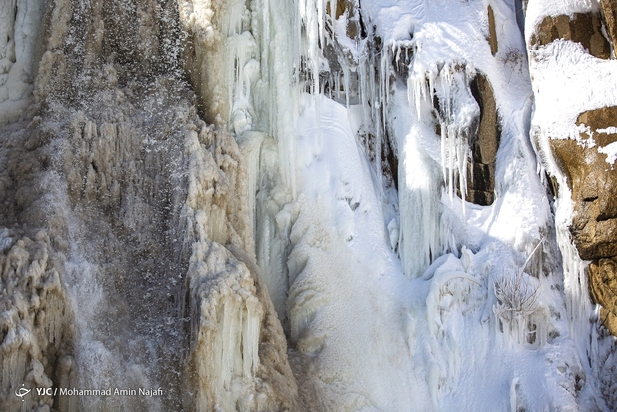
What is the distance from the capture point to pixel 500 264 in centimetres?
1294

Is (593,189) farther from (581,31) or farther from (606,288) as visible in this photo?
(581,31)

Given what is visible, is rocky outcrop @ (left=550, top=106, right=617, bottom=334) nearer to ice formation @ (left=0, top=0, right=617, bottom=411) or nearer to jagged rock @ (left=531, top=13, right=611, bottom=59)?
ice formation @ (left=0, top=0, right=617, bottom=411)

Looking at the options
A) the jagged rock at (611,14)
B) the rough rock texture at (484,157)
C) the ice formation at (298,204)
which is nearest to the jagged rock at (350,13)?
the ice formation at (298,204)

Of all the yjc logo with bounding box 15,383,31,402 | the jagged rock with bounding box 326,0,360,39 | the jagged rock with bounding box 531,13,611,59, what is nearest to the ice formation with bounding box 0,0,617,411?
the jagged rock with bounding box 326,0,360,39

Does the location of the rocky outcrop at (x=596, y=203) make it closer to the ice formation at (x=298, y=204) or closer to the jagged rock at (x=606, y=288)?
the jagged rock at (x=606, y=288)

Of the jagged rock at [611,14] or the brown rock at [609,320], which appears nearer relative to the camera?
the brown rock at [609,320]

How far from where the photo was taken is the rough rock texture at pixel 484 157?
13.7 metres

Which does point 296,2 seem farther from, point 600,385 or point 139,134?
point 600,385

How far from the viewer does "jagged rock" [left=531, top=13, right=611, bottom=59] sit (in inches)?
503

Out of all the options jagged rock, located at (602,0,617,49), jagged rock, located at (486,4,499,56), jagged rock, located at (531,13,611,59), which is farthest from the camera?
jagged rock, located at (486,4,499,56)

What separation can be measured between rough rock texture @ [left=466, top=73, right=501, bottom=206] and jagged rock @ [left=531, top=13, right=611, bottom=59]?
1444 mm

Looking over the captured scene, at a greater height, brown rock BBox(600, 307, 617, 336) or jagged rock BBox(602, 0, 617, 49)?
jagged rock BBox(602, 0, 617, 49)

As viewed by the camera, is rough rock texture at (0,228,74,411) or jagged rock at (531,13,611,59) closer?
rough rock texture at (0,228,74,411)

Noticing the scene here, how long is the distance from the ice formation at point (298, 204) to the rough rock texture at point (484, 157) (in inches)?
1.3
